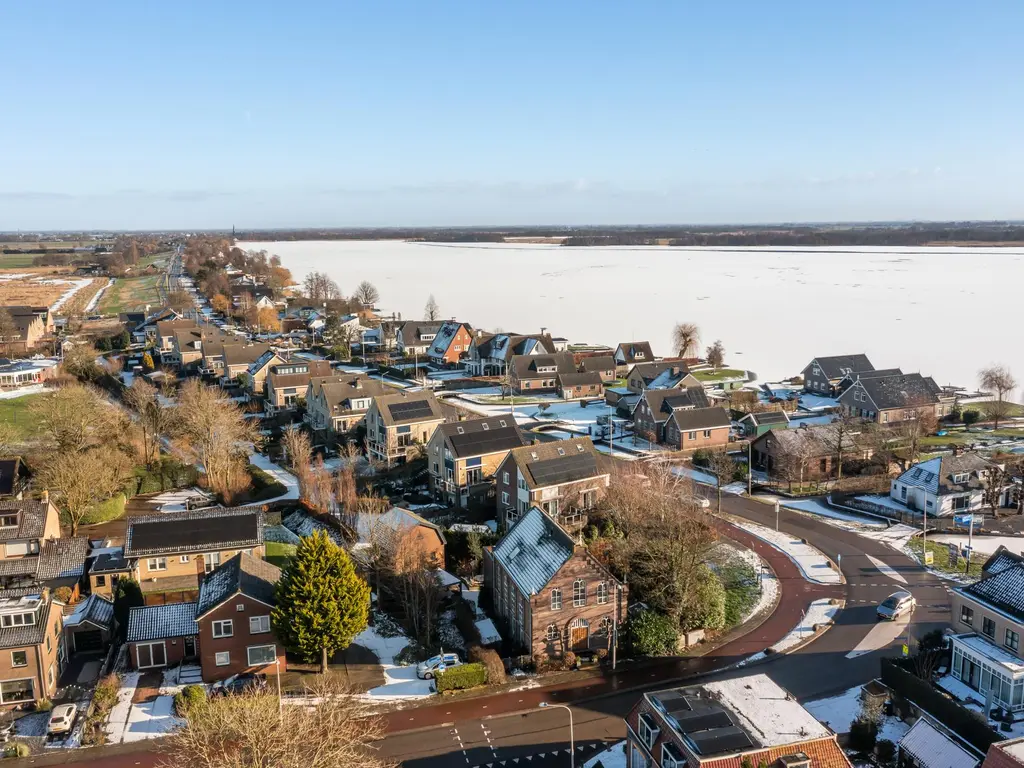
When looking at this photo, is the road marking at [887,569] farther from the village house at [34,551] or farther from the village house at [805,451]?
the village house at [34,551]

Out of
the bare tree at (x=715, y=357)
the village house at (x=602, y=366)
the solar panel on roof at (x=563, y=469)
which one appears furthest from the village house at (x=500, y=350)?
the solar panel on roof at (x=563, y=469)

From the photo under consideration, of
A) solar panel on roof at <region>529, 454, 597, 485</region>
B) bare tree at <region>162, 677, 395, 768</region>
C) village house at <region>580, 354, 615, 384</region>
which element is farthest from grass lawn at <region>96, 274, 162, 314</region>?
bare tree at <region>162, 677, 395, 768</region>

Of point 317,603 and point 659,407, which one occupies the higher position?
point 659,407

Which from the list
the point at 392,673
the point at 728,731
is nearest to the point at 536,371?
the point at 392,673

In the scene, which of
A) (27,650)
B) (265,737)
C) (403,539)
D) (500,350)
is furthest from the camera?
(500,350)

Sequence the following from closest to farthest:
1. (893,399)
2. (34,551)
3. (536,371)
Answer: (34,551)
(893,399)
(536,371)

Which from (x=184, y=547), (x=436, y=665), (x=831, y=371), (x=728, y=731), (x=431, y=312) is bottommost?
(x=436, y=665)

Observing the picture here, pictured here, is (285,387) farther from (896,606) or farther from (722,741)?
(722,741)
